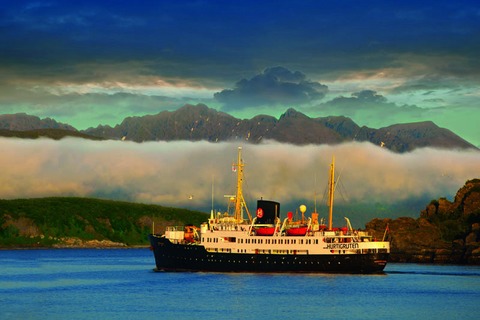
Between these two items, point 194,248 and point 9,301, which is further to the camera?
point 194,248

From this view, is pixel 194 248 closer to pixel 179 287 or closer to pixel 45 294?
pixel 179 287

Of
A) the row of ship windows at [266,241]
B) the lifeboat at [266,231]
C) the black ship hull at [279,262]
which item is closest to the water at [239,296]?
the black ship hull at [279,262]

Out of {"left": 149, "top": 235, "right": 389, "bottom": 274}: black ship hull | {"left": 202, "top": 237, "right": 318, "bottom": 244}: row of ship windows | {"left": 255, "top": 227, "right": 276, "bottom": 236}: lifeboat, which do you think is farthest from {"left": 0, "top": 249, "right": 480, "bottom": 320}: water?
{"left": 255, "top": 227, "right": 276, "bottom": 236}: lifeboat

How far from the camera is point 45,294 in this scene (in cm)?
12481

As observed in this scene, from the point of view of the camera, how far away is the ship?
141 metres

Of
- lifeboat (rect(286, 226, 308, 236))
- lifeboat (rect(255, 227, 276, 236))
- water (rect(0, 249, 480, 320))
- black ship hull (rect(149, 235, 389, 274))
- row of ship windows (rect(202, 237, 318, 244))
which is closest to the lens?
water (rect(0, 249, 480, 320))

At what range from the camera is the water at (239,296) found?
99.6 m

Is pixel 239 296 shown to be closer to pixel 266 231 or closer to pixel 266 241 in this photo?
pixel 266 241

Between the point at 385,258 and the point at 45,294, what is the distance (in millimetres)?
56951

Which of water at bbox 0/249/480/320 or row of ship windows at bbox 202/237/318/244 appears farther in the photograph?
row of ship windows at bbox 202/237/318/244

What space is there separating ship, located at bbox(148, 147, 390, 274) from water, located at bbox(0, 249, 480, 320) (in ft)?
6.79

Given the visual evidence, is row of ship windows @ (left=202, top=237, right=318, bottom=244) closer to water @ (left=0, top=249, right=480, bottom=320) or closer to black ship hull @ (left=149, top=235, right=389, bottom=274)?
black ship hull @ (left=149, top=235, right=389, bottom=274)

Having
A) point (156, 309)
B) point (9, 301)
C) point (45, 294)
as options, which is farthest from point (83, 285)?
point (156, 309)

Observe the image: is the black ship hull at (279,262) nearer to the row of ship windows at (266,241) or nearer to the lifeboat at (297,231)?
the row of ship windows at (266,241)
